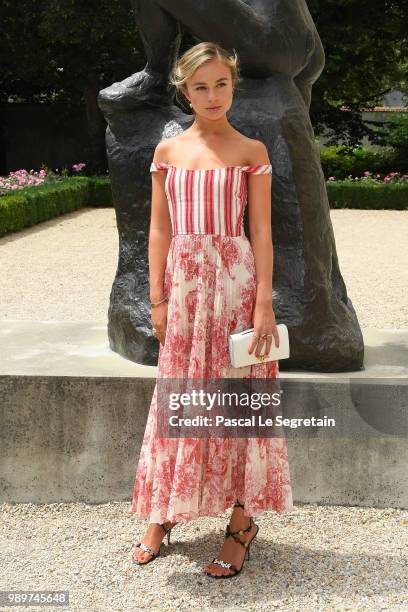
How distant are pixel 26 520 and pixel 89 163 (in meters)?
18.9

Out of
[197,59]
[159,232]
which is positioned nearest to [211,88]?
[197,59]

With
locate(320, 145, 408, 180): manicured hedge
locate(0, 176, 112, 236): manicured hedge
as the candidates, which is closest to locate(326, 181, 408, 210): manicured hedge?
locate(320, 145, 408, 180): manicured hedge

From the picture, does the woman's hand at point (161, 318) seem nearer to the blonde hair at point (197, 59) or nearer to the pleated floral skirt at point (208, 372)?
the pleated floral skirt at point (208, 372)

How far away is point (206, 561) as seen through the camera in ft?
9.89

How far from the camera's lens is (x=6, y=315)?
298 inches

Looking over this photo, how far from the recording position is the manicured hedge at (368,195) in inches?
666

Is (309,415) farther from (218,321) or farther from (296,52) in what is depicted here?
(296,52)

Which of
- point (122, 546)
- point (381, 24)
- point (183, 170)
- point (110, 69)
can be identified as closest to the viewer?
point (183, 170)

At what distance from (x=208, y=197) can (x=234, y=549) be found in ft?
3.82

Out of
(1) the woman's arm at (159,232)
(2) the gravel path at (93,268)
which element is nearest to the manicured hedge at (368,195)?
(2) the gravel path at (93,268)

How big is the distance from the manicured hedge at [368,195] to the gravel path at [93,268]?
4.75 ft

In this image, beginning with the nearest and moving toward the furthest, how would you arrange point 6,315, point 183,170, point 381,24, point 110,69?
point 183,170 → point 6,315 → point 381,24 → point 110,69

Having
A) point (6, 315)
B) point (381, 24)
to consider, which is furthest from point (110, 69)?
point (6, 315)

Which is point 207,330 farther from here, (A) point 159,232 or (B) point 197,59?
(B) point 197,59
